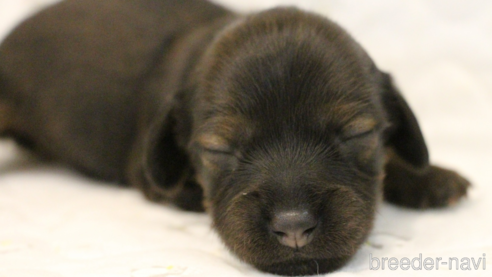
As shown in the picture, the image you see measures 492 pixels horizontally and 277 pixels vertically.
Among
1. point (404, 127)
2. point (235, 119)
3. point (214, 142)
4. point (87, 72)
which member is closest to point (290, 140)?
point (235, 119)

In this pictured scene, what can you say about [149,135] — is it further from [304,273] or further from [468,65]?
[468,65]

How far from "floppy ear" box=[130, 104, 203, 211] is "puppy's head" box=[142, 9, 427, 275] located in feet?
0.72

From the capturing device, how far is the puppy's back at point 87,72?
3.54 meters

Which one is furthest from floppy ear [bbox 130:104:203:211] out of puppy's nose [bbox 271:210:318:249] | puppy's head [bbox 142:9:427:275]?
puppy's nose [bbox 271:210:318:249]

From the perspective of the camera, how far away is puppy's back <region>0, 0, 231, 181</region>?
11.6ft

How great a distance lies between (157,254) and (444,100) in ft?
9.30

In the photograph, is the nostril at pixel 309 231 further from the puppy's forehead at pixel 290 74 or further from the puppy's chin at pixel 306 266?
the puppy's forehead at pixel 290 74

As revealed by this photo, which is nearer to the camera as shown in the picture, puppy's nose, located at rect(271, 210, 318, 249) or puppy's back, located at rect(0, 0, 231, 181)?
puppy's nose, located at rect(271, 210, 318, 249)

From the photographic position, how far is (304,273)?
7.04 feet

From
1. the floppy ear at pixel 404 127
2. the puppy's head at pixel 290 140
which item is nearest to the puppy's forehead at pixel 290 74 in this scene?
the puppy's head at pixel 290 140

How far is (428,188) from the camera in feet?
9.52

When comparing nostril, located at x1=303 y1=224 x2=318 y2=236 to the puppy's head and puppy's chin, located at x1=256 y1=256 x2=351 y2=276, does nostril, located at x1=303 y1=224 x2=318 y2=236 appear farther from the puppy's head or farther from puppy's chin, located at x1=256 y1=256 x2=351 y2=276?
puppy's chin, located at x1=256 y1=256 x2=351 y2=276

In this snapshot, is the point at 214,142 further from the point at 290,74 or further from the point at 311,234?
the point at 311,234

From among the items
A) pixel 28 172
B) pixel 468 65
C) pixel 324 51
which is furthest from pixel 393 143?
pixel 28 172
